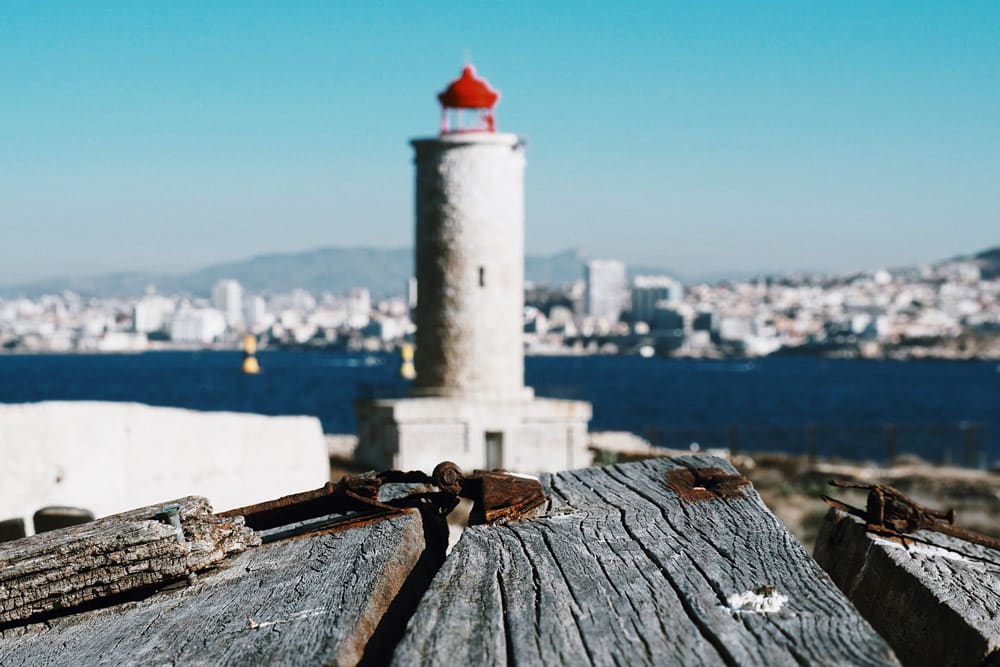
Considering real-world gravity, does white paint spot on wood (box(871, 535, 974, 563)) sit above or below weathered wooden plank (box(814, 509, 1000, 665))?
above

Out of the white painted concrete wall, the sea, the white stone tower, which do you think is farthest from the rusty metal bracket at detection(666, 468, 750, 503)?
the sea

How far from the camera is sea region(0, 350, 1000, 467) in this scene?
48.3 metres

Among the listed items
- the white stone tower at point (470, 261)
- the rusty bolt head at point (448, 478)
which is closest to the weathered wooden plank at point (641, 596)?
the rusty bolt head at point (448, 478)

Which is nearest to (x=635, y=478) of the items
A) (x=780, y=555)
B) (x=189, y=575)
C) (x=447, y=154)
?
(x=780, y=555)

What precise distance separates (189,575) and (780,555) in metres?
0.83

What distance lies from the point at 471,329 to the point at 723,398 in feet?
243

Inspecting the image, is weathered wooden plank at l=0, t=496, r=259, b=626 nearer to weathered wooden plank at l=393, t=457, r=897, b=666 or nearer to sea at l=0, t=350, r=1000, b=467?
weathered wooden plank at l=393, t=457, r=897, b=666

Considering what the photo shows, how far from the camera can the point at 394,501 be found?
2.02 metres

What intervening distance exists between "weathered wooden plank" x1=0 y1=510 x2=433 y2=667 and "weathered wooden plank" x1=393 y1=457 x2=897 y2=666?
0.30 feet

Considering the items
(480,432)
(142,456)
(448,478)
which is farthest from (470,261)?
(448,478)

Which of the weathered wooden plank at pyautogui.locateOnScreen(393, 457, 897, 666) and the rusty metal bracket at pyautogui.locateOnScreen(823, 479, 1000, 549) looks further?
the rusty metal bracket at pyautogui.locateOnScreen(823, 479, 1000, 549)

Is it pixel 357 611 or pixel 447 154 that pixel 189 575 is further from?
pixel 447 154

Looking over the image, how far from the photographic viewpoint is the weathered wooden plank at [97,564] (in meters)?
1.68

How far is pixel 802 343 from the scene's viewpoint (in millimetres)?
176375
